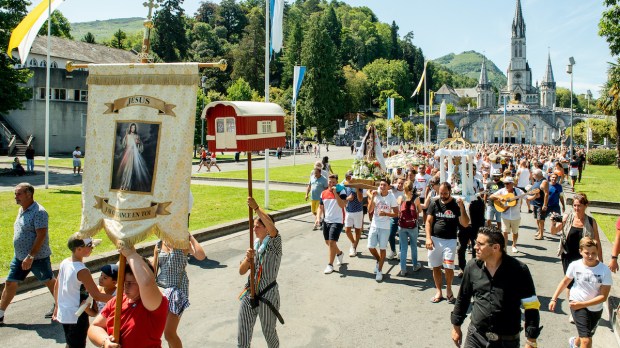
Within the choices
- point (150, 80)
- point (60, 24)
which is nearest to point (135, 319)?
point (150, 80)

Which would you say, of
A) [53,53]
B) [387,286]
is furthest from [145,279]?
[53,53]

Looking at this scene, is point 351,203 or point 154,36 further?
point 154,36

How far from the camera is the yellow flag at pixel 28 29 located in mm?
17281

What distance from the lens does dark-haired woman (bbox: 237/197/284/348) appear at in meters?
5.46

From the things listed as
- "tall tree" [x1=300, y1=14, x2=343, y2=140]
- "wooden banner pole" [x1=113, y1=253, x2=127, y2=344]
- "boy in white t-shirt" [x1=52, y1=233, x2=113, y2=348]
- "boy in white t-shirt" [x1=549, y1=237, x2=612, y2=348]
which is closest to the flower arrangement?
"boy in white t-shirt" [x1=549, y1=237, x2=612, y2=348]

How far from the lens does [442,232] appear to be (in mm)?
8250

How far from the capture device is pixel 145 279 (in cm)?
352

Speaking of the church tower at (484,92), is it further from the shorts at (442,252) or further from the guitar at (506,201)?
the shorts at (442,252)

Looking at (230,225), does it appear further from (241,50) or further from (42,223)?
(241,50)

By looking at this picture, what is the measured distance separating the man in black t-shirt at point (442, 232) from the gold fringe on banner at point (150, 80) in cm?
558

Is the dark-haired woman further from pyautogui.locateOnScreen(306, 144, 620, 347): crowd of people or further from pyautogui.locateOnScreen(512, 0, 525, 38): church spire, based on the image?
pyautogui.locateOnScreen(512, 0, 525, 38): church spire

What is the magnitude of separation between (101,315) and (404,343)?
13.7 feet

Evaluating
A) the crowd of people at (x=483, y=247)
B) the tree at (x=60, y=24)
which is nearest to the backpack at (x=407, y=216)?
the crowd of people at (x=483, y=247)

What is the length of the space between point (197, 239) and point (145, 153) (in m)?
8.78
